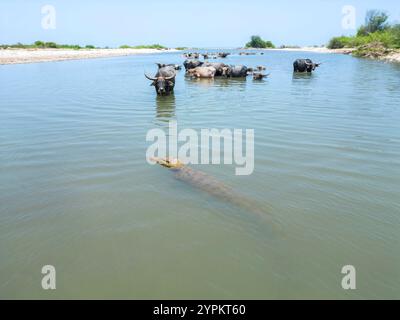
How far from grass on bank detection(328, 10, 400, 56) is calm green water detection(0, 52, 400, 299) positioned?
44053 mm

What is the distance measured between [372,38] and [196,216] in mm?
65390

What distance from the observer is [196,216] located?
431cm

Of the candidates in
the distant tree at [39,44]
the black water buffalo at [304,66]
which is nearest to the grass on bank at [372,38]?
the black water buffalo at [304,66]

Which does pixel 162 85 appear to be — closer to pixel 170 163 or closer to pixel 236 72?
pixel 170 163

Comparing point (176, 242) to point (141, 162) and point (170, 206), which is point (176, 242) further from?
point (141, 162)

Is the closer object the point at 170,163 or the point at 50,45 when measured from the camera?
the point at 170,163

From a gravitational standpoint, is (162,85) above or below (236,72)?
below

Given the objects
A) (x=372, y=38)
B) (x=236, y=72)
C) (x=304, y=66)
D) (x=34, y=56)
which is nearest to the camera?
(x=236, y=72)

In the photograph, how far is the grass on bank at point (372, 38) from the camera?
158 ft

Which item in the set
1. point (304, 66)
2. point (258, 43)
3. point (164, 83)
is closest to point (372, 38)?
point (304, 66)

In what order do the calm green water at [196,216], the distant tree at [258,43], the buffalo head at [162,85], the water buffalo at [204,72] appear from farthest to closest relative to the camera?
the distant tree at [258,43], the water buffalo at [204,72], the buffalo head at [162,85], the calm green water at [196,216]

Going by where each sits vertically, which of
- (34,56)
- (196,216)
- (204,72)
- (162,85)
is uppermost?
(34,56)

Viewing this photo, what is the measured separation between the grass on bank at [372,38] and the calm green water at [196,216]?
4405 cm

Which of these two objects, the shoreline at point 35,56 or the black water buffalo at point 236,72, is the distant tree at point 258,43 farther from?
the black water buffalo at point 236,72
